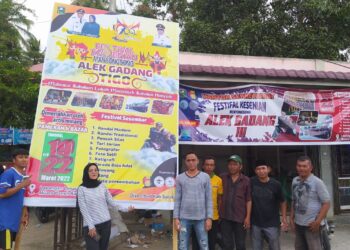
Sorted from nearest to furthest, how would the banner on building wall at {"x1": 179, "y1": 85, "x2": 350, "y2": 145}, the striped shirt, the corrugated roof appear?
the striped shirt, the banner on building wall at {"x1": 179, "y1": 85, "x2": 350, "y2": 145}, the corrugated roof

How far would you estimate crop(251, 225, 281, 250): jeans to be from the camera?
4867 mm

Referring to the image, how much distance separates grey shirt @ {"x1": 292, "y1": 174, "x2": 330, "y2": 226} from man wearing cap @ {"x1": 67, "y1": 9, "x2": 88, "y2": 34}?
361 centimetres

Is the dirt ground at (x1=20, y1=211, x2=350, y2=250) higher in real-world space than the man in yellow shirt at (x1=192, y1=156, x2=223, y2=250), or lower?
lower

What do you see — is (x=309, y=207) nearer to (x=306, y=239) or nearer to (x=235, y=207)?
(x=306, y=239)

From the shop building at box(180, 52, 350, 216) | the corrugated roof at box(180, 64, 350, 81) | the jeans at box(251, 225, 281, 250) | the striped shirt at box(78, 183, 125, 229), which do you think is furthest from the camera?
the shop building at box(180, 52, 350, 216)

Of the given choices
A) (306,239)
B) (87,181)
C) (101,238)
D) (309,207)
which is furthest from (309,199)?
(87,181)

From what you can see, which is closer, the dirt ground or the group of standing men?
the group of standing men

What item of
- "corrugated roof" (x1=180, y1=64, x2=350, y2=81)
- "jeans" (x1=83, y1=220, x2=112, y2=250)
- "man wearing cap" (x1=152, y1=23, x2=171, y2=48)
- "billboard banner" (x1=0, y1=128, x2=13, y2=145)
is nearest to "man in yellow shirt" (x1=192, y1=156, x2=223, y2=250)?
"jeans" (x1=83, y1=220, x2=112, y2=250)

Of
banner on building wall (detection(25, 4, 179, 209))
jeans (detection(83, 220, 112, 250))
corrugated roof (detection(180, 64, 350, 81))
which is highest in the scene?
corrugated roof (detection(180, 64, 350, 81))

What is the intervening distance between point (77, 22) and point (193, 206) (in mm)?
2999

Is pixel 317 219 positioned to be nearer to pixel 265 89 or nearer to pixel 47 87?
pixel 265 89

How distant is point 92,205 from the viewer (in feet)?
15.2

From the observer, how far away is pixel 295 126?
6648 mm

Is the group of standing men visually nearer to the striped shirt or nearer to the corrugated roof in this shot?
the striped shirt
